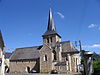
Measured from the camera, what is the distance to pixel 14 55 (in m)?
52.0

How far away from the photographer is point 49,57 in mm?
42594

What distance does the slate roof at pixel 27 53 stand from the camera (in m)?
47.5

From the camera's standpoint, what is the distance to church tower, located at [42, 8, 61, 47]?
4612 cm

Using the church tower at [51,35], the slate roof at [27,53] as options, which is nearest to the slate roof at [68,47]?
the church tower at [51,35]

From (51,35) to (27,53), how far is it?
1029 centimetres

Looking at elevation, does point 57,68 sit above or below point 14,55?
below

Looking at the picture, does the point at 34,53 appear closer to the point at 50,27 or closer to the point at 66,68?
the point at 50,27

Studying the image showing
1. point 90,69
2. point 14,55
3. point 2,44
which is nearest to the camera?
point 90,69

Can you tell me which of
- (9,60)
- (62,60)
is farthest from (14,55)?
(62,60)

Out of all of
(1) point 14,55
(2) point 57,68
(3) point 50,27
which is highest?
(3) point 50,27

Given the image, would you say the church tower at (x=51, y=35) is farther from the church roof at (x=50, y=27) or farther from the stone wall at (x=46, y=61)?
the stone wall at (x=46, y=61)

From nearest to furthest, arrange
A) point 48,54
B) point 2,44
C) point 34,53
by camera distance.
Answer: point 2,44 → point 48,54 → point 34,53

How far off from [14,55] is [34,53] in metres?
8.31

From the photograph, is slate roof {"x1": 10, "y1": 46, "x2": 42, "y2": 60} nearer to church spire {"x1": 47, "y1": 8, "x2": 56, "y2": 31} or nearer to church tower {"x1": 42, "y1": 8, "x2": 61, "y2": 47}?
church tower {"x1": 42, "y1": 8, "x2": 61, "y2": 47}
